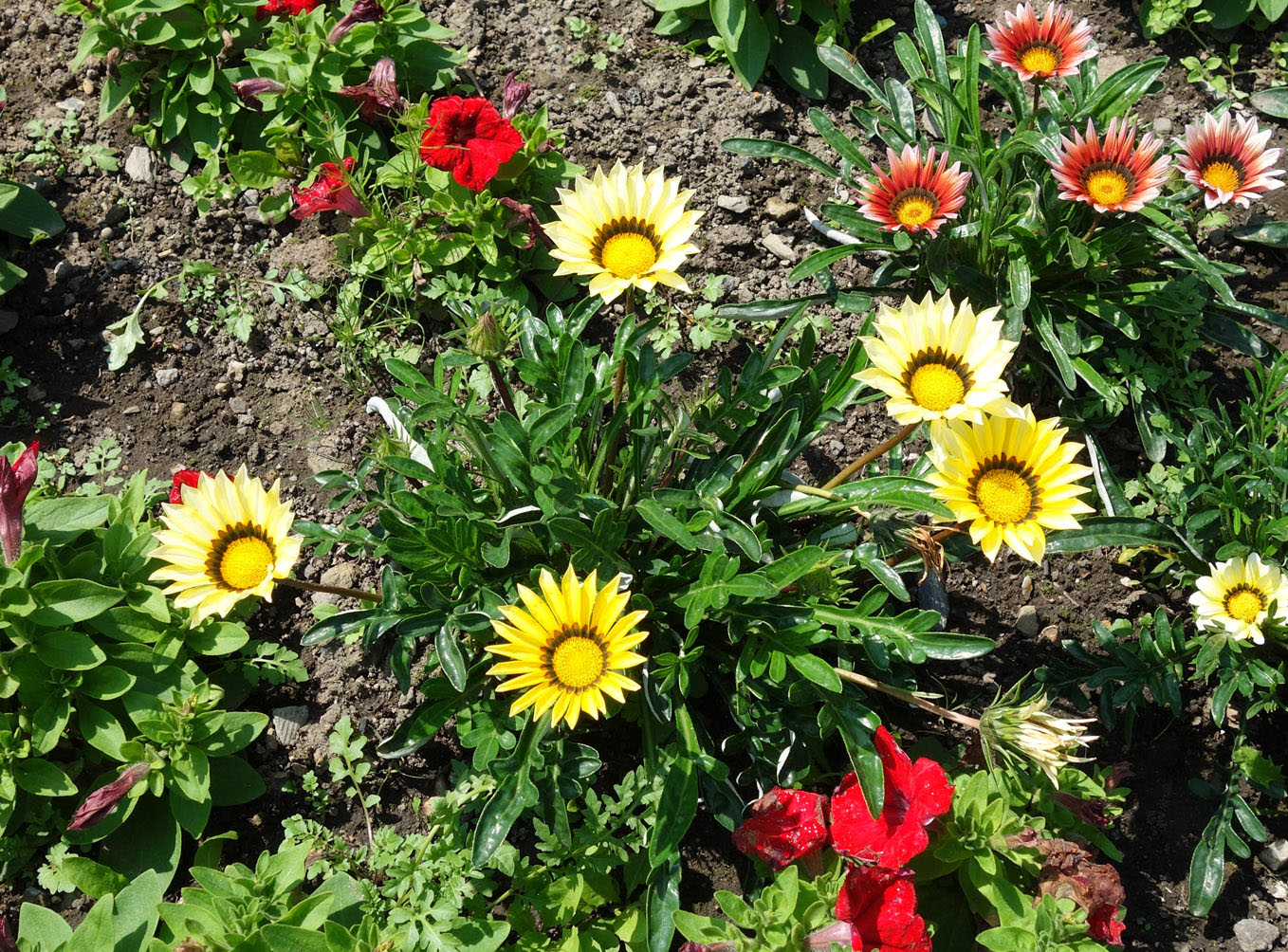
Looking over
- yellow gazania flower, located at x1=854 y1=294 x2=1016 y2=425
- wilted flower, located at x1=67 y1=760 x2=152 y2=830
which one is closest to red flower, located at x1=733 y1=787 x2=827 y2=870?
yellow gazania flower, located at x1=854 y1=294 x2=1016 y2=425

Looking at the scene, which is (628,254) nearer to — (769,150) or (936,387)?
(936,387)

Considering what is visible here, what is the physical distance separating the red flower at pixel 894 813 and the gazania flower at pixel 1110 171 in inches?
50.6

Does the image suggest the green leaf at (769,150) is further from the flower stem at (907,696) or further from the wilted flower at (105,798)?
the wilted flower at (105,798)

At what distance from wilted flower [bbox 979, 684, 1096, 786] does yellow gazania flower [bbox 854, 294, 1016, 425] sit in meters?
0.53

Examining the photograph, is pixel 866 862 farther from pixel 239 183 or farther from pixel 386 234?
pixel 239 183

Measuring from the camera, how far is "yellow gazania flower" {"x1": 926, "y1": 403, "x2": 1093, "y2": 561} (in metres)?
1.80

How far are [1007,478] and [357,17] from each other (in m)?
2.10

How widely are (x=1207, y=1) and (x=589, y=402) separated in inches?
103

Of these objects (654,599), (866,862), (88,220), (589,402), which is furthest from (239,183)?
(866,862)

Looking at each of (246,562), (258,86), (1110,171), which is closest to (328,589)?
(246,562)

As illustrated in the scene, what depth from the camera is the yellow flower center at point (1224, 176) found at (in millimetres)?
2494

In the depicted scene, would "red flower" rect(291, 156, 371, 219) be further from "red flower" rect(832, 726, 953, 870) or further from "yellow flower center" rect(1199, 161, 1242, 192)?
"yellow flower center" rect(1199, 161, 1242, 192)

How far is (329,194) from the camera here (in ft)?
8.91

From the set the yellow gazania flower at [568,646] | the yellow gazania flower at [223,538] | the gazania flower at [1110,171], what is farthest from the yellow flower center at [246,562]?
the gazania flower at [1110,171]
